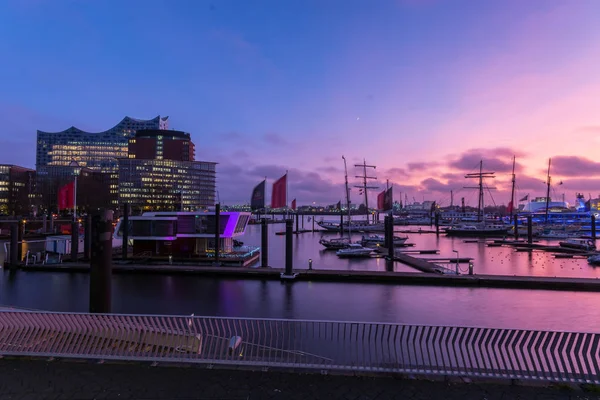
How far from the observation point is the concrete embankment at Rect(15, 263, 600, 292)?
2192 cm

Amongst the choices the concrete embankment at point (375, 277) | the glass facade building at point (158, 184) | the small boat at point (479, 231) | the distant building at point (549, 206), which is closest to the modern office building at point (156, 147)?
the glass facade building at point (158, 184)

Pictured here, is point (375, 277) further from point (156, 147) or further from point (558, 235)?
point (156, 147)

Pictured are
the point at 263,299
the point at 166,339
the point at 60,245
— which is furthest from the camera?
the point at 60,245

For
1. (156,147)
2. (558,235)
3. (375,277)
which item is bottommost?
(558,235)

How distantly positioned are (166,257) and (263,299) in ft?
46.5

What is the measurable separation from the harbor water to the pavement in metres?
10.5

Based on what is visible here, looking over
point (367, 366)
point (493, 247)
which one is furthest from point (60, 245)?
point (493, 247)

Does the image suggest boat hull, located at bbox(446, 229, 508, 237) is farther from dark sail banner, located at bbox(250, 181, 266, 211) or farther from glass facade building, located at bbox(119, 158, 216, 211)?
glass facade building, located at bbox(119, 158, 216, 211)

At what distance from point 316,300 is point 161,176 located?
175364 millimetres

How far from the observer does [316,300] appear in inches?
806

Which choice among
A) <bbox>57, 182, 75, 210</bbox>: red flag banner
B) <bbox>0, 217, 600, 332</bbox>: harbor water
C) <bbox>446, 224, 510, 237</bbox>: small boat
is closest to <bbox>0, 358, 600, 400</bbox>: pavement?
<bbox>0, 217, 600, 332</bbox>: harbor water

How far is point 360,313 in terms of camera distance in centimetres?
1828

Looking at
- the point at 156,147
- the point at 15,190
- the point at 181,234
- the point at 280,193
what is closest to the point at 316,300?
the point at 280,193

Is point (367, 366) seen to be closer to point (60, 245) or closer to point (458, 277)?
point (458, 277)
